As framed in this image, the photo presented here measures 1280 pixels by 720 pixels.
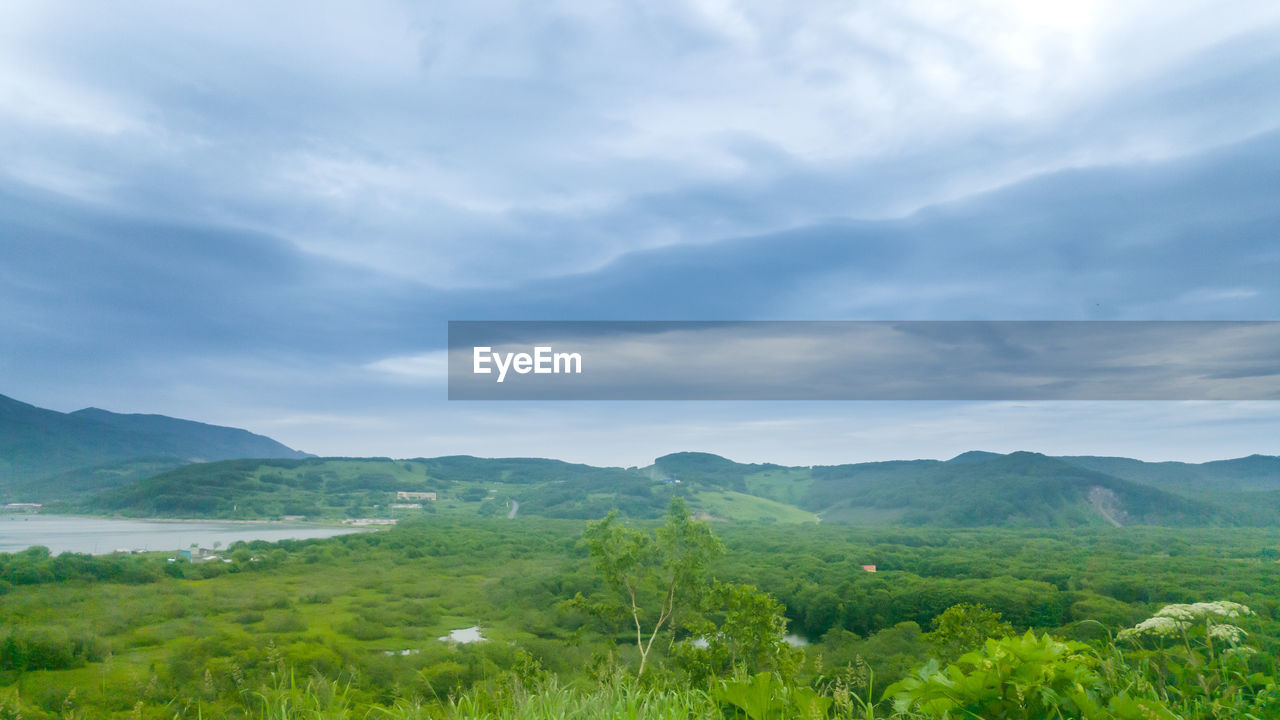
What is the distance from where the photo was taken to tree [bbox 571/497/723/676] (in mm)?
32875

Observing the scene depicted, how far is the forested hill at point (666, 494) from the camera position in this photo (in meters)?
122

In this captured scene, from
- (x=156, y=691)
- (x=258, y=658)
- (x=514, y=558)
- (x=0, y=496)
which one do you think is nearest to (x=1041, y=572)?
(x=514, y=558)

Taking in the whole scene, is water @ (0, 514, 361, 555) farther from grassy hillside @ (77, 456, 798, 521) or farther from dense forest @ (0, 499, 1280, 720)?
dense forest @ (0, 499, 1280, 720)

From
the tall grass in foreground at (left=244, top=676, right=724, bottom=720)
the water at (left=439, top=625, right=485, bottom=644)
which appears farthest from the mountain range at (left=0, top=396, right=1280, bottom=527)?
the tall grass in foreground at (left=244, top=676, right=724, bottom=720)

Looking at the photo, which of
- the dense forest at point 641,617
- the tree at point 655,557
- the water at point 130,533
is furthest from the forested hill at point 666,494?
the tree at point 655,557

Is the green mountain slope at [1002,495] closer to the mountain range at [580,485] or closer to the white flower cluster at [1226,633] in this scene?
the mountain range at [580,485]

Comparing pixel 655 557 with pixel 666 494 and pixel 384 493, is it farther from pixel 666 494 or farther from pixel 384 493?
pixel 384 493

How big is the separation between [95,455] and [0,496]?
22.5 m

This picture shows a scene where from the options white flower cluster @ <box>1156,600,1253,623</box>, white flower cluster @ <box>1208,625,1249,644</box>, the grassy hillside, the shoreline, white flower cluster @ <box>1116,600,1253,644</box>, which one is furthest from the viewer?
the grassy hillside

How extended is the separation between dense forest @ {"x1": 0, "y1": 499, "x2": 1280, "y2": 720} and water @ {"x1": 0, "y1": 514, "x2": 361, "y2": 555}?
11432 mm

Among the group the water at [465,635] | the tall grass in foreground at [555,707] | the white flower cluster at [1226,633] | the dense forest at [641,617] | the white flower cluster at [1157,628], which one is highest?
the white flower cluster at [1226,633]

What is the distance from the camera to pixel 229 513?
407 feet

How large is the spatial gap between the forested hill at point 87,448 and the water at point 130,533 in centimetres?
898

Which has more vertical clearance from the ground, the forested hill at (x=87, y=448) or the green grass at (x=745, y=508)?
the forested hill at (x=87, y=448)
